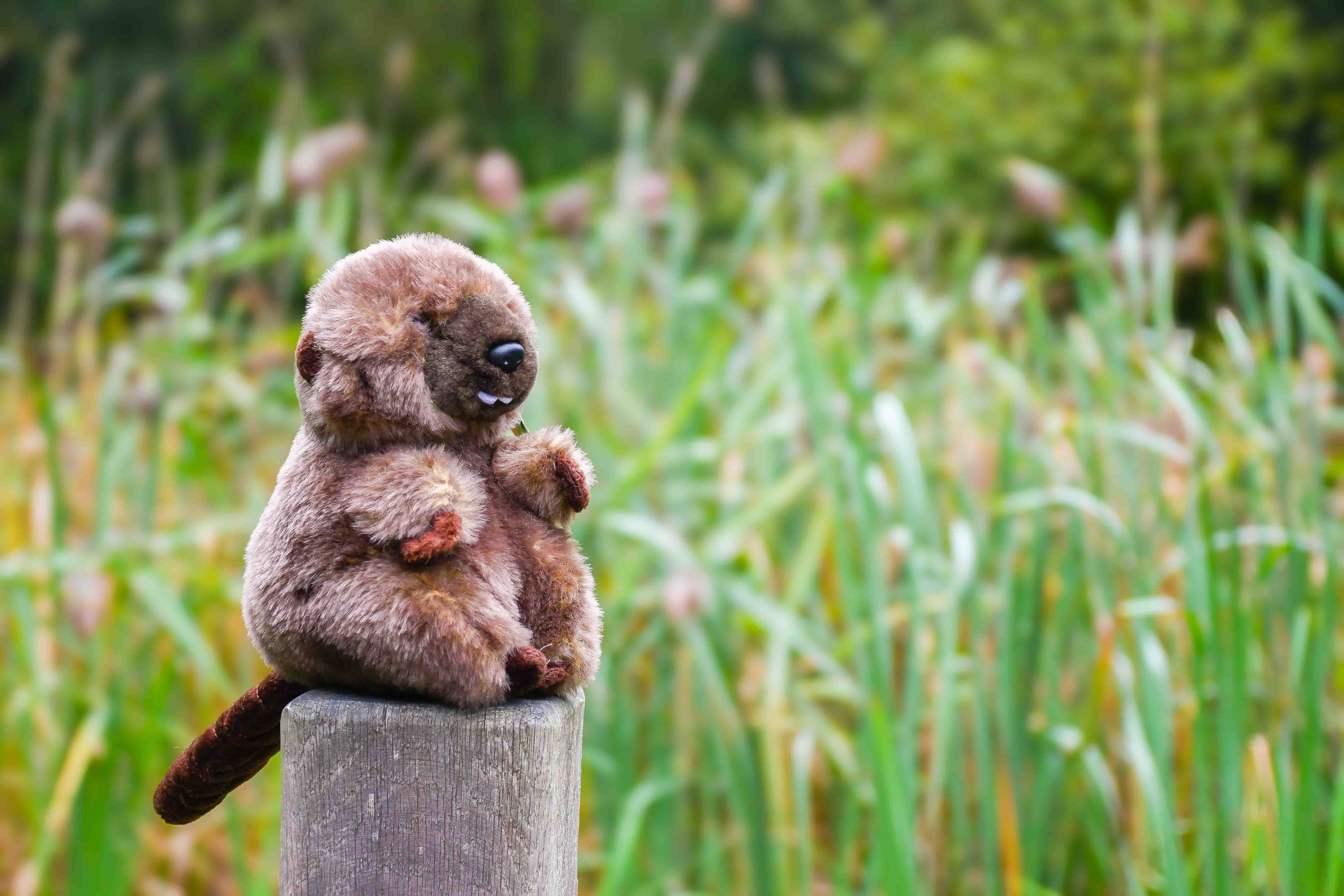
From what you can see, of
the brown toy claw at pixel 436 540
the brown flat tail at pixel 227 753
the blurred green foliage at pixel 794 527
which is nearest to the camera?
the brown toy claw at pixel 436 540

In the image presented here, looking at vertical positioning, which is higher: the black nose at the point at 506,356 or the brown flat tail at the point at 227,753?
the black nose at the point at 506,356

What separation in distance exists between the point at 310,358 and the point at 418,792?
307 mm

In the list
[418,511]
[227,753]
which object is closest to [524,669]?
[418,511]

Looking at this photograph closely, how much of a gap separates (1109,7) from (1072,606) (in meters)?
5.30

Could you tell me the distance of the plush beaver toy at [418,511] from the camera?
75cm

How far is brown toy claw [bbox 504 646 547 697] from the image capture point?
0.78 meters

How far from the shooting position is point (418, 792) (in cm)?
79

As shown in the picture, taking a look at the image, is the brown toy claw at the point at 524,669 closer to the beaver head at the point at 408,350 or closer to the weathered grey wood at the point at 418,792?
the weathered grey wood at the point at 418,792

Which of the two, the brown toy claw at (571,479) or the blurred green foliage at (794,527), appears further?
the blurred green foliage at (794,527)

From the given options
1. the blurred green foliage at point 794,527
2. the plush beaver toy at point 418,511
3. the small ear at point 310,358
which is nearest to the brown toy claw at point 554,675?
the plush beaver toy at point 418,511

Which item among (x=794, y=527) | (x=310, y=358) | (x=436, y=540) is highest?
(x=794, y=527)

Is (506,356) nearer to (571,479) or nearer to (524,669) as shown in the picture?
(571,479)

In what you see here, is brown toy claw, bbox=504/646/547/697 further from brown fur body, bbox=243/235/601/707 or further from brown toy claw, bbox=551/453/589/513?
brown toy claw, bbox=551/453/589/513

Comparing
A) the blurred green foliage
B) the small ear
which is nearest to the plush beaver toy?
the small ear
